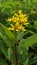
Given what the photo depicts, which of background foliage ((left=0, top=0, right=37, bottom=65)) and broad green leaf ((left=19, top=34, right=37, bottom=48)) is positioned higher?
broad green leaf ((left=19, top=34, right=37, bottom=48))

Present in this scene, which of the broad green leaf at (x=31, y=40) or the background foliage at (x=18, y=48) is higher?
the broad green leaf at (x=31, y=40)

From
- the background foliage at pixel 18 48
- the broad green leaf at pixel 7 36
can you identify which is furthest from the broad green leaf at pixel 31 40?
the broad green leaf at pixel 7 36

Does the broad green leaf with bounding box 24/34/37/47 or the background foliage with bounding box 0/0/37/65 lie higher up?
the broad green leaf with bounding box 24/34/37/47

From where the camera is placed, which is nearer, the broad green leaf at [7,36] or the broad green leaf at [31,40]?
the broad green leaf at [31,40]

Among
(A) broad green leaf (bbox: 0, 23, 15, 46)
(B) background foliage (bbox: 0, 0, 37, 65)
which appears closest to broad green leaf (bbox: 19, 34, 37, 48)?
(B) background foliage (bbox: 0, 0, 37, 65)

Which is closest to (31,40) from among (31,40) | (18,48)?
(31,40)

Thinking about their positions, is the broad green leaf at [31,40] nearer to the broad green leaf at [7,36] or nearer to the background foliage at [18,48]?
the background foliage at [18,48]

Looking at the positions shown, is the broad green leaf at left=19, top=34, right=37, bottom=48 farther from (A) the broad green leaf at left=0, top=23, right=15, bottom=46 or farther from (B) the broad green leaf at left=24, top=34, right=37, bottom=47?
(A) the broad green leaf at left=0, top=23, right=15, bottom=46

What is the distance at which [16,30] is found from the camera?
163 centimetres

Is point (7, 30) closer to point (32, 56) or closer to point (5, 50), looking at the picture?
point (5, 50)

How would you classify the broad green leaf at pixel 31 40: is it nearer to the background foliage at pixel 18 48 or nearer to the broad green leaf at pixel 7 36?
the background foliage at pixel 18 48

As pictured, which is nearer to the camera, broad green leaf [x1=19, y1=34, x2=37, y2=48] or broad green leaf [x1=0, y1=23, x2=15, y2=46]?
broad green leaf [x1=19, y1=34, x2=37, y2=48]

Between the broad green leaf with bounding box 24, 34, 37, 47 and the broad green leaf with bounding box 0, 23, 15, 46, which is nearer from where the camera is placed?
the broad green leaf with bounding box 24, 34, 37, 47

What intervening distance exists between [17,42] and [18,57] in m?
0.13
